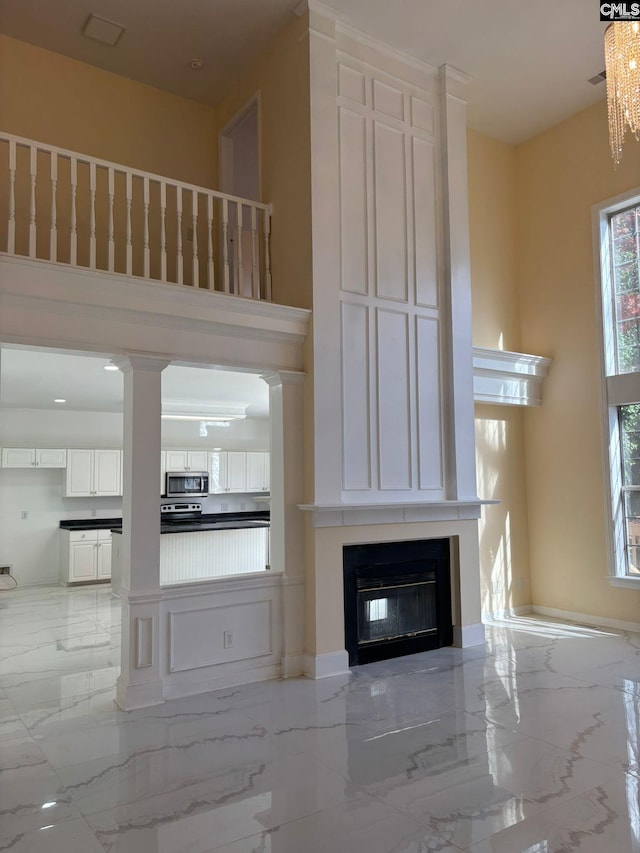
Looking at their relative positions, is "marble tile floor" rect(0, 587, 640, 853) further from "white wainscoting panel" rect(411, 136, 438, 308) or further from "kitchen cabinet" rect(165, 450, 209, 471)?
"kitchen cabinet" rect(165, 450, 209, 471)

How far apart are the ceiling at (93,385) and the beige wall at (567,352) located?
11.0 feet

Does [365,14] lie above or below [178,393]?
above

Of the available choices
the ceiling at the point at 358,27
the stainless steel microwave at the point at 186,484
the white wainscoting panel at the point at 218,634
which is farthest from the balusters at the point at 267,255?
the stainless steel microwave at the point at 186,484

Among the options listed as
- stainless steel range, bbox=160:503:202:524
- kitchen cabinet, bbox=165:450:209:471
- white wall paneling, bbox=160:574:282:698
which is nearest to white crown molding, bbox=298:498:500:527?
white wall paneling, bbox=160:574:282:698

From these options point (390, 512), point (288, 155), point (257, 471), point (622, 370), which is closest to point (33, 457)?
point (257, 471)

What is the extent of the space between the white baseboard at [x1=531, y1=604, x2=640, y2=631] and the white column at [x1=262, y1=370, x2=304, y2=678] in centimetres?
321

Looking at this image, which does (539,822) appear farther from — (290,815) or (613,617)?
(613,617)

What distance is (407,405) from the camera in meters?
5.35

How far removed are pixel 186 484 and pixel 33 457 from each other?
257 centimetres

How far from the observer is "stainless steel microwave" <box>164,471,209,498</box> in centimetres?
1095

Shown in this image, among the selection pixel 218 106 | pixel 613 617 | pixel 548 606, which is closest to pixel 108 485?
pixel 218 106

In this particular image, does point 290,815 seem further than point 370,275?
No

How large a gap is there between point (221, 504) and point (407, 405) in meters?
7.33
